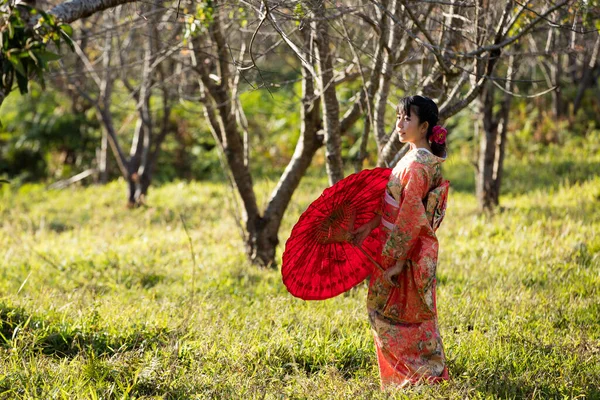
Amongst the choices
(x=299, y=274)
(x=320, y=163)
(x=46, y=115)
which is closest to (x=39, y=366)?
(x=299, y=274)

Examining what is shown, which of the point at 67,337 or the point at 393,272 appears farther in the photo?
the point at 67,337

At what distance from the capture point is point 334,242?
13.0 ft

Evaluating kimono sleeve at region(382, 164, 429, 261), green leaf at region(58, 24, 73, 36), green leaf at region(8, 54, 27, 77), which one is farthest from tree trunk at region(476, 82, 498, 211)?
green leaf at region(8, 54, 27, 77)

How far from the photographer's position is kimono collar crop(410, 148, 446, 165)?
146 inches

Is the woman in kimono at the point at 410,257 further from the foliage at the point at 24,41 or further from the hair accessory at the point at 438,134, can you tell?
the foliage at the point at 24,41

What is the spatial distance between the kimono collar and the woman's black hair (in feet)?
0.19

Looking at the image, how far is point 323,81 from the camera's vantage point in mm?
5758

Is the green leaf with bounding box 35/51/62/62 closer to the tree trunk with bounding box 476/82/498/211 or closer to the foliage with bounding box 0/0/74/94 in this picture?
the foliage with bounding box 0/0/74/94

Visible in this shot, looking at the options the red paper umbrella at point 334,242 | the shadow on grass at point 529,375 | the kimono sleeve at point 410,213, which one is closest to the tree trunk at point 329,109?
the red paper umbrella at point 334,242

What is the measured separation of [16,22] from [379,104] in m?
2.64

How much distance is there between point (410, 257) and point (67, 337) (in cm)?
227

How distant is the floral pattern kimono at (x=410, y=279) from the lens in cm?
368

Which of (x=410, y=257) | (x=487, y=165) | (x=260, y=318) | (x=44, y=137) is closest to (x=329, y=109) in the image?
(x=260, y=318)

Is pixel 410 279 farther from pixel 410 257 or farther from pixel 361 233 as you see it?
pixel 361 233
